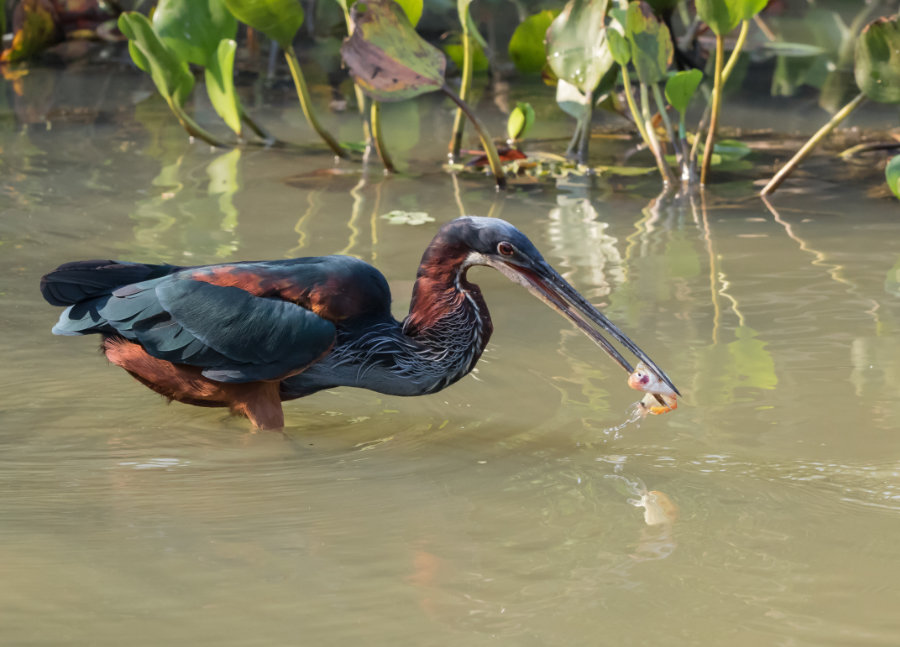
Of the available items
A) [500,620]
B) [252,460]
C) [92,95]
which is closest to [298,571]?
[500,620]

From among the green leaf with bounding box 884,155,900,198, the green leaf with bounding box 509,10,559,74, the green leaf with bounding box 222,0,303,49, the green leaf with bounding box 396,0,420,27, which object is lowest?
the green leaf with bounding box 884,155,900,198

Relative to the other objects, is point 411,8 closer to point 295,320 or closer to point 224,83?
point 224,83

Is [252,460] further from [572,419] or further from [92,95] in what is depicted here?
[92,95]

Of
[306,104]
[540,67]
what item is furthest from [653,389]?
[540,67]

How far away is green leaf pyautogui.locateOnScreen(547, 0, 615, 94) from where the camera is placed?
23.2ft

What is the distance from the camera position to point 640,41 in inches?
265

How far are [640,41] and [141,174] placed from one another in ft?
10.1

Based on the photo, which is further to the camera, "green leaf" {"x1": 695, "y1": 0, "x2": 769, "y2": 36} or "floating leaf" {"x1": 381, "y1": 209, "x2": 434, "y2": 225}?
"floating leaf" {"x1": 381, "y1": 209, "x2": 434, "y2": 225}

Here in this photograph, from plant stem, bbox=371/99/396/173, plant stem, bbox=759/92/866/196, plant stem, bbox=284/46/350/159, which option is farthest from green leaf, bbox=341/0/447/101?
plant stem, bbox=759/92/866/196

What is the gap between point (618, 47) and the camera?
662cm

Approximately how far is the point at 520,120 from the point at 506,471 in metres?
4.37

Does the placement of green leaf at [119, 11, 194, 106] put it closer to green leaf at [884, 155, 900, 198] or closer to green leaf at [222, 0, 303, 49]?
green leaf at [222, 0, 303, 49]

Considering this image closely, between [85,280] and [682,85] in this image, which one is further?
[682,85]

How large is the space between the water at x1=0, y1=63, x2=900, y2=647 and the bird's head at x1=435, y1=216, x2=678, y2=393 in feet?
1.32
